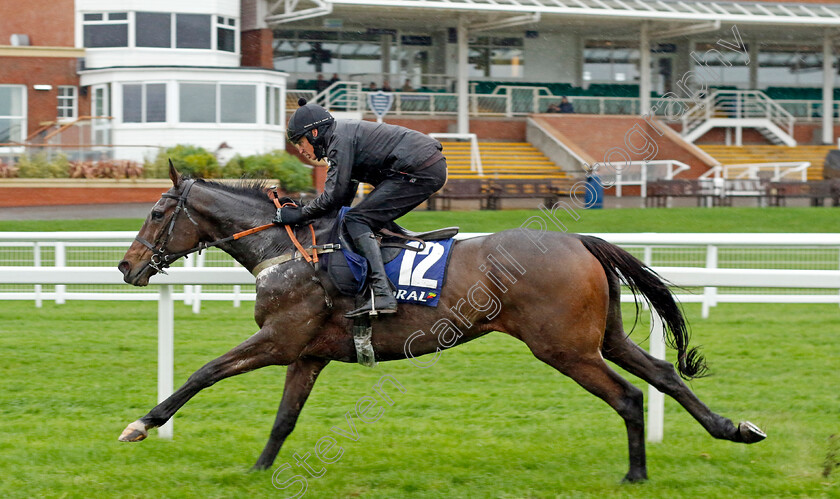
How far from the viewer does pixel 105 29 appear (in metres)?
23.4

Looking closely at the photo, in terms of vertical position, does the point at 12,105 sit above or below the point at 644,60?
below

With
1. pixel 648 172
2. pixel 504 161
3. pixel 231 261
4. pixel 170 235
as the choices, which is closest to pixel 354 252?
pixel 170 235

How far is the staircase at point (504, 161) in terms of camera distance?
2386 centimetres

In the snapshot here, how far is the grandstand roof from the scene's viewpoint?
2472 centimetres

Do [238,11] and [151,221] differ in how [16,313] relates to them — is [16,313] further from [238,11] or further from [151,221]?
[238,11]

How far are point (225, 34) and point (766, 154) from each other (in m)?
15.6

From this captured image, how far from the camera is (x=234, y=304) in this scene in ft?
33.3

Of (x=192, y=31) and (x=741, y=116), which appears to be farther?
(x=741, y=116)

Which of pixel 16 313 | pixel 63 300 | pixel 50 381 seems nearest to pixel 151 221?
pixel 50 381

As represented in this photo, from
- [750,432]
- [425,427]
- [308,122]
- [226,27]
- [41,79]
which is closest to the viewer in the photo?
[750,432]

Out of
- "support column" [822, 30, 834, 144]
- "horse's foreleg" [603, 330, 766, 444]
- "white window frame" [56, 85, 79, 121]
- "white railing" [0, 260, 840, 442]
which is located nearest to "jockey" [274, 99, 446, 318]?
"white railing" [0, 260, 840, 442]

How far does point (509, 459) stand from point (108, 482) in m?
1.82

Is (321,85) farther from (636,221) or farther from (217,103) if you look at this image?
(636,221)

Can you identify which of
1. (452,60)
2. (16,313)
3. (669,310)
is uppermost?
(452,60)
